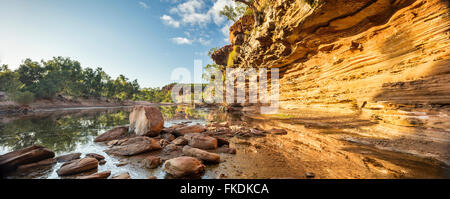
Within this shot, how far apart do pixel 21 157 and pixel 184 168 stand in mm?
Answer: 3789

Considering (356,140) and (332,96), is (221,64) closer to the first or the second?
(332,96)

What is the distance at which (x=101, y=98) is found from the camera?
62.3m

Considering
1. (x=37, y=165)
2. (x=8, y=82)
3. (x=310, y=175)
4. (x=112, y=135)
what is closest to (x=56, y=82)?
(x=8, y=82)

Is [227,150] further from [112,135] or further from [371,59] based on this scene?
[371,59]

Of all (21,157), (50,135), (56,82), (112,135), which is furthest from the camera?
(56,82)

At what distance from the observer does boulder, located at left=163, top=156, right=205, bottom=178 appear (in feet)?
9.78

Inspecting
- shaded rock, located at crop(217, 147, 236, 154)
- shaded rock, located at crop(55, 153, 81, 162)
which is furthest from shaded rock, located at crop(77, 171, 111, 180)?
shaded rock, located at crop(217, 147, 236, 154)

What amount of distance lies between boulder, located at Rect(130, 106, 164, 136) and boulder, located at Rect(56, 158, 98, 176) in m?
3.03

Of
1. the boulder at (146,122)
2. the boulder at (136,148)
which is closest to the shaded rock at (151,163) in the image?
the boulder at (136,148)

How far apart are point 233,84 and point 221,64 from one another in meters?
8.61

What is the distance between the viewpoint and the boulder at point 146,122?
21.4 ft

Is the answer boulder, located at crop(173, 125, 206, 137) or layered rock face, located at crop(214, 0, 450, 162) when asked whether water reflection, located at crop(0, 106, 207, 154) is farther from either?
layered rock face, located at crop(214, 0, 450, 162)

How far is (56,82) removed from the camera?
45250mm
